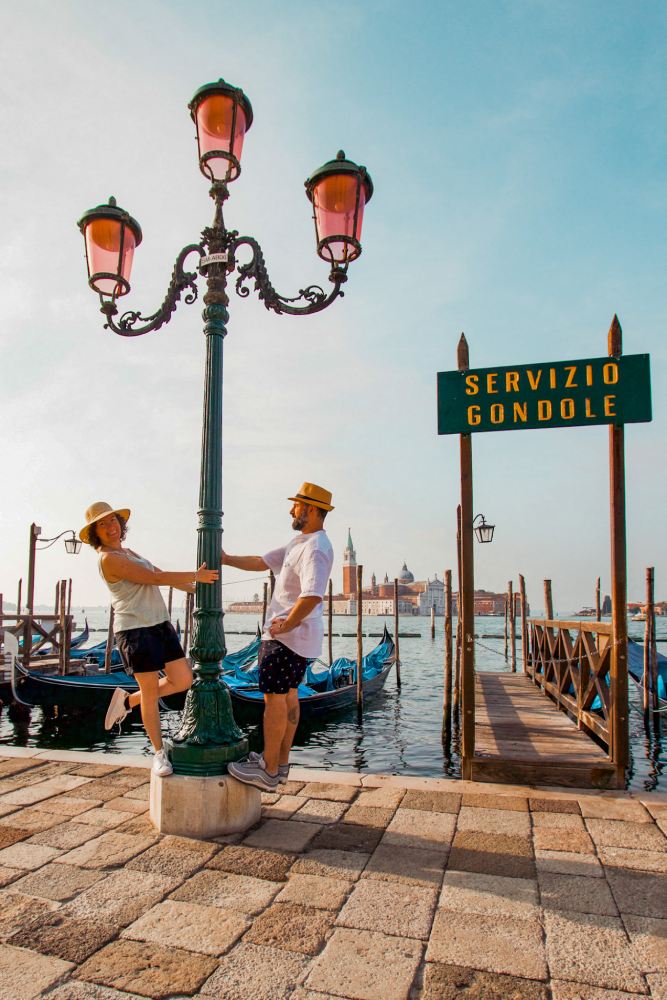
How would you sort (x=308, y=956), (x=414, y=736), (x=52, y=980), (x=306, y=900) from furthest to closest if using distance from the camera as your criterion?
(x=414, y=736) → (x=306, y=900) → (x=308, y=956) → (x=52, y=980)

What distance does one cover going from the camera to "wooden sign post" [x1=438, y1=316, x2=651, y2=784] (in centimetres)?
421

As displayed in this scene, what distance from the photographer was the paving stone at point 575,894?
2.33 meters

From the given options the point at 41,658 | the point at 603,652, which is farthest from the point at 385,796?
the point at 41,658

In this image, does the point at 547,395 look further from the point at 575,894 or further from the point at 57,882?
the point at 57,882

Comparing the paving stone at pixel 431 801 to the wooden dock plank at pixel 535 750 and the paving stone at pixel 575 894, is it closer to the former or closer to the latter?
the wooden dock plank at pixel 535 750

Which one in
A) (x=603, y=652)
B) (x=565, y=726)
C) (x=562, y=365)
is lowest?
(x=565, y=726)

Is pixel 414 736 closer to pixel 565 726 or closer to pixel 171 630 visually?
pixel 565 726

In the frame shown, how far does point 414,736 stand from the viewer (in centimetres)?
1180

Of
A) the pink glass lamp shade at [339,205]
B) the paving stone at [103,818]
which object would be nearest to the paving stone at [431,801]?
the paving stone at [103,818]

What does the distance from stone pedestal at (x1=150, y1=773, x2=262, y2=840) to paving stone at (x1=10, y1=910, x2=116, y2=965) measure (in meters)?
0.81

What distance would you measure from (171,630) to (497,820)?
2014 mm

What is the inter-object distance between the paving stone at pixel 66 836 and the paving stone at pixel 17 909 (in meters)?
0.49

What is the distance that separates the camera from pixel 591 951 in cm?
204

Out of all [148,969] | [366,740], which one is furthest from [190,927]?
[366,740]
